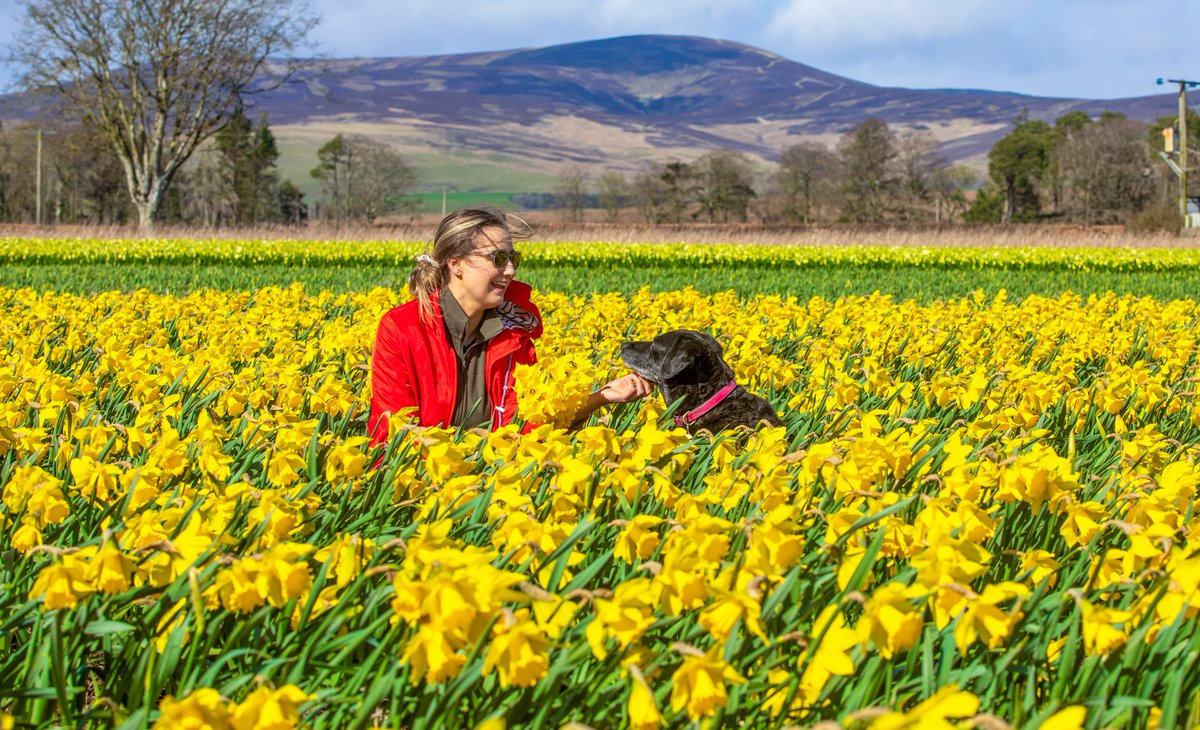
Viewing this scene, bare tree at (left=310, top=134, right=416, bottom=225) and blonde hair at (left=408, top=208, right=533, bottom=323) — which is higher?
bare tree at (left=310, top=134, right=416, bottom=225)

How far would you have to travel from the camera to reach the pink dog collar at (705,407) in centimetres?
362

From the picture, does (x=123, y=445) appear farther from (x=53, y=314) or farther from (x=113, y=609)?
(x=53, y=314)

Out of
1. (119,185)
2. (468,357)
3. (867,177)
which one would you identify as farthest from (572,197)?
(468,357)

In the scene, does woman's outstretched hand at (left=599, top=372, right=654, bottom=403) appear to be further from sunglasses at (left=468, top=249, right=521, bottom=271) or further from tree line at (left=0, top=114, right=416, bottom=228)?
tree line at (left=0, top=114, right=416, bottom=228)

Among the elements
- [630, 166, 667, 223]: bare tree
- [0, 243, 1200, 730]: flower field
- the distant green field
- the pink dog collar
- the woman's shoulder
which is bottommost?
[0, 243, 1200, 730]: flower field

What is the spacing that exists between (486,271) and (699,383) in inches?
30.9

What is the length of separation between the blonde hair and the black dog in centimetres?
63

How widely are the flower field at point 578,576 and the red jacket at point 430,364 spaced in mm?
184

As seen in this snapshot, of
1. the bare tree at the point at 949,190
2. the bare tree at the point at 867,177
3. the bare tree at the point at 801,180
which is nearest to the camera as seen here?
the bare tree at the point at 867,177

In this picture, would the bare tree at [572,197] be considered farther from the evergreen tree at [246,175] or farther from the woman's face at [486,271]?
the woman's face at [486,271]

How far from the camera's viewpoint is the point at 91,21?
3653 centimetres

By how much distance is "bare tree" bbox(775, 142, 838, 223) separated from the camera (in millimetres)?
75250

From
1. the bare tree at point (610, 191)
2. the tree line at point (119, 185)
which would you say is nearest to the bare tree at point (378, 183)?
the tree line at point (119, 185)

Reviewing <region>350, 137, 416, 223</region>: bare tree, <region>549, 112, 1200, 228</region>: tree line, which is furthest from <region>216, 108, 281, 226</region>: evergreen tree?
<region>549, 112, 1200, 228</region>: tree line
